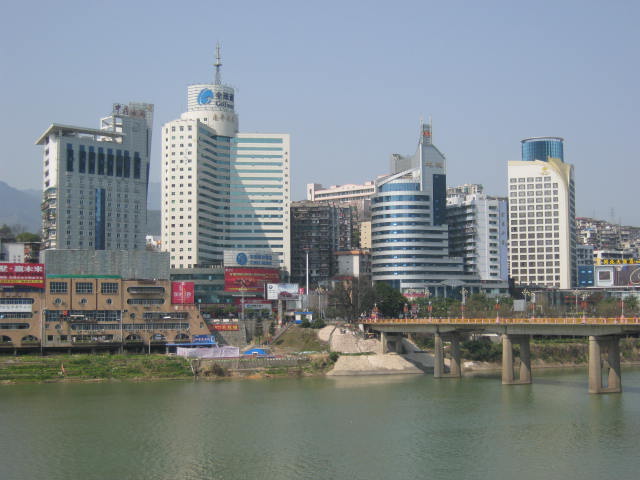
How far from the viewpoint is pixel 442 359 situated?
429ft

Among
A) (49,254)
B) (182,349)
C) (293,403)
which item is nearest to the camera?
(293,403)

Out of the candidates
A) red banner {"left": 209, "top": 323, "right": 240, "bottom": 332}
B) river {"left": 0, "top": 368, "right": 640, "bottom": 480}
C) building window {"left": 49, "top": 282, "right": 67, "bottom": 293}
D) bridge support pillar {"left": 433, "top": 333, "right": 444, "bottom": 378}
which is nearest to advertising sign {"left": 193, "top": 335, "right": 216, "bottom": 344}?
red banner {"left": 209, "top": 323, "right": 240, "bottom": 332}

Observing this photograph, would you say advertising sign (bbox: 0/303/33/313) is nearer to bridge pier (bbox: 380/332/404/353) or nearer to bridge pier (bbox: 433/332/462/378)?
bridge pier (bbox: 380/332/404/353)

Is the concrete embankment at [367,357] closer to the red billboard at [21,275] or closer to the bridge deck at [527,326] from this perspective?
the bridge deck at [527,326]

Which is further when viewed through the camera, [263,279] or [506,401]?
[263,279]

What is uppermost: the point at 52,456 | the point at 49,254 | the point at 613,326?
the point at 49,254

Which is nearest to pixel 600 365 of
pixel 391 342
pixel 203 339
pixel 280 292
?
pixel 391 342

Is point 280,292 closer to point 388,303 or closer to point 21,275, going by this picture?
point 388,303

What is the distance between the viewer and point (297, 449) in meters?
73.8

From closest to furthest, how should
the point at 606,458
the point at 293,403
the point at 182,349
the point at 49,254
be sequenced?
the point at 606,458 < the point at 293,403 < the point at 182,349 < the point at 49,254

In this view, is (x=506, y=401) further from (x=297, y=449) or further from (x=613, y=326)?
(x=297, y=449)

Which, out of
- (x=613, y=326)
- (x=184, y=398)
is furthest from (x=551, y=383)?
(x=184, y=398)

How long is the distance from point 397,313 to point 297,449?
100 m

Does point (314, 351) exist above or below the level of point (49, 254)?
below
